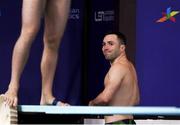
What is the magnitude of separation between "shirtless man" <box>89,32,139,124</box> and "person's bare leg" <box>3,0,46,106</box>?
0.85 m

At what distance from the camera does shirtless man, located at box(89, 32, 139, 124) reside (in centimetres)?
399

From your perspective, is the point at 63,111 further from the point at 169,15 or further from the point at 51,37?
the point at 169,15

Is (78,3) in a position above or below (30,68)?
above

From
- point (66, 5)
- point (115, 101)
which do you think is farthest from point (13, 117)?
point (115, 101)

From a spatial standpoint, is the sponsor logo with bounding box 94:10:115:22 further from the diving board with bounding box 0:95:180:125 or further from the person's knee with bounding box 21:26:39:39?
the diving board with bounding box 0:95:180:125

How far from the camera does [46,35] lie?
393 cm

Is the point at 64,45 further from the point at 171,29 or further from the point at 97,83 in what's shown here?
the point at 171,29

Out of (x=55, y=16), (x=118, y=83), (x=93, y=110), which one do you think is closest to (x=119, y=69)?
(x=118, y=83)

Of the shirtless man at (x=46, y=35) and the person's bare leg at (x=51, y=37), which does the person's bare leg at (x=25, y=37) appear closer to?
the shirtless man at (x=46, y=35)

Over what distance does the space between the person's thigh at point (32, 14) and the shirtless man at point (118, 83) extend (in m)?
0.87

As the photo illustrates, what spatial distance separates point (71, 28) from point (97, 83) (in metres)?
0.60

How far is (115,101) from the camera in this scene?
4109mm

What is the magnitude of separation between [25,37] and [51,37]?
578 mm

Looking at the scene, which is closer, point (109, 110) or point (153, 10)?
point (109, 110)
